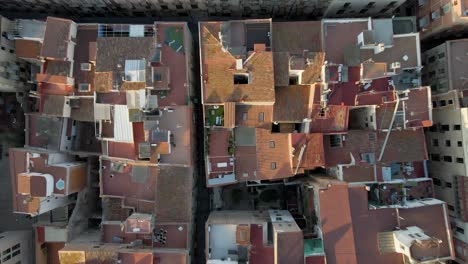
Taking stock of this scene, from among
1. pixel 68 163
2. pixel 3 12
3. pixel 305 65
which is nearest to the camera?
pixel 305 65

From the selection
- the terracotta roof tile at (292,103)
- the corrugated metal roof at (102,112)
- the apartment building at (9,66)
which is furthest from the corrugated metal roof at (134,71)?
the terracotta roof tile at (292,103)

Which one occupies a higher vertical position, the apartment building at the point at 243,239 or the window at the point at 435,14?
the window at the point at 435,14

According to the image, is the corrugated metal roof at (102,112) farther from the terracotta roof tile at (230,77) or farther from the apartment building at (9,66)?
the apartment building at (9,66)

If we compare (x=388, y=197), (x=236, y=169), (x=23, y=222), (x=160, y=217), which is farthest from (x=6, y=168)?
(x=388, y=197)

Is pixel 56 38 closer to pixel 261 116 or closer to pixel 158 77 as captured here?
pixel 158 77

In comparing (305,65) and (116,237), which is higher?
(305,65)

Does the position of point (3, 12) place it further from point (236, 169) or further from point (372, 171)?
point (372, 171)

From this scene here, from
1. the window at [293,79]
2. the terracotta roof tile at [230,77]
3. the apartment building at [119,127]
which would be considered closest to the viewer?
the terracotta roof tile at [230,77]
